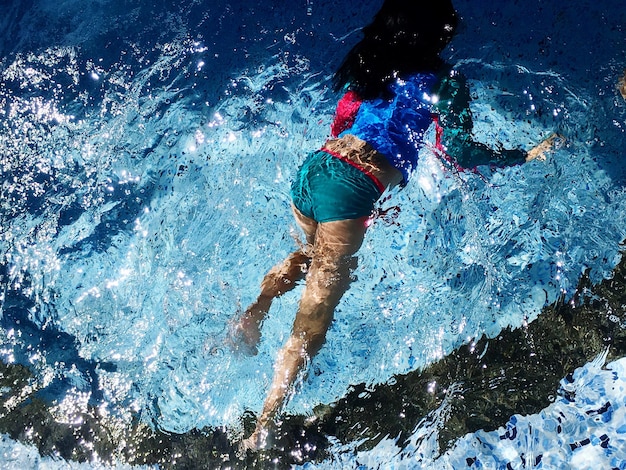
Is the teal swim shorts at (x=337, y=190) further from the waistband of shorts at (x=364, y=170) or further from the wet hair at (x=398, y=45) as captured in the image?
the wet hair at (x=398, y=45)

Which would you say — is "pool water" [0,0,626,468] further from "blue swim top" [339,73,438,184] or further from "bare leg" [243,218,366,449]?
"blue swim top" [339,73,438,184]

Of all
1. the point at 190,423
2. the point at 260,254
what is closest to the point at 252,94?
the point at 260,254

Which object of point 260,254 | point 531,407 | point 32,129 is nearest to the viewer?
point 531,407

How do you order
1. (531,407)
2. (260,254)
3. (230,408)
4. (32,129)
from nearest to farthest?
(531,407)
(230,408)
(260,254)
(32,129)

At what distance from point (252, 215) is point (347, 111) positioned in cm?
101

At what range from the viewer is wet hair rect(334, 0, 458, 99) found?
2.91m

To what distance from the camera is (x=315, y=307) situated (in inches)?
112

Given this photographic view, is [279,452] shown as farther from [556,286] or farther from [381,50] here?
[381,50]

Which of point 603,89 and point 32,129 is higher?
point 603,89

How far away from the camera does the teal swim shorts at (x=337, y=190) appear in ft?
9.12

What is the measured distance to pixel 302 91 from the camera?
13.8ft

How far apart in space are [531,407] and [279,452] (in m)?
1.22

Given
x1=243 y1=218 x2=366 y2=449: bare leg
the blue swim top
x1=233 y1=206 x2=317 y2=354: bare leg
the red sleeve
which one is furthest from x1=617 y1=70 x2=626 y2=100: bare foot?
x1=233 y1=206 x2=317 y2=354: bare leg

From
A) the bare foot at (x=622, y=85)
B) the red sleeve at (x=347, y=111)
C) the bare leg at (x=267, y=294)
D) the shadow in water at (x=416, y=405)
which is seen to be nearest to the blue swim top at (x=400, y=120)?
the red sleeve at (x=347, y=111)
